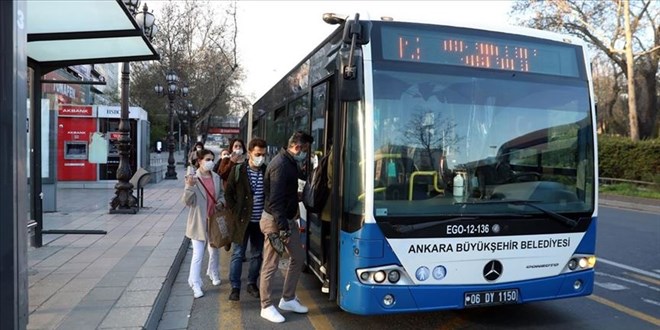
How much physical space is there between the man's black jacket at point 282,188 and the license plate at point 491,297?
1.87m

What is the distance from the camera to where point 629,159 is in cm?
2492

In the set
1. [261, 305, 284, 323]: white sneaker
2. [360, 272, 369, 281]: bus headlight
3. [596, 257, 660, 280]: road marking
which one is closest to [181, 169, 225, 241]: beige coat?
[261, 305, 284, 323]: white sneaker

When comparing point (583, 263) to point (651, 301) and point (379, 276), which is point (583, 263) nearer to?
point (651, 301)

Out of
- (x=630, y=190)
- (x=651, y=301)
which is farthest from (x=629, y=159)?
(x=651, y=301)

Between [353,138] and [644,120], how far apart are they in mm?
36466

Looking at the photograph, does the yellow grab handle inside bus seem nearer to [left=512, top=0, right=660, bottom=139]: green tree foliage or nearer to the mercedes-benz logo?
the mercedes-benz logo

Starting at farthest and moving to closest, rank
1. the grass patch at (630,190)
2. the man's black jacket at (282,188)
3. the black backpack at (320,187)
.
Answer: the grass patch at (630,190), the man's black jacket at (282,188), the black backpack at (320,187)

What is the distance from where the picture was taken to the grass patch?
21.0m

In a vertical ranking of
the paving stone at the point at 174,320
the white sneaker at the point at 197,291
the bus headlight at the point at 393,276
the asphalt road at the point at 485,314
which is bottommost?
the paving stone at the point at 174,320

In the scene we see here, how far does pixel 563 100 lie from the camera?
477 centimetres

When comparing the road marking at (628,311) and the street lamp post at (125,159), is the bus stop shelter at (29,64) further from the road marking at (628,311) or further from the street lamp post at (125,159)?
the road marking at (628,311)

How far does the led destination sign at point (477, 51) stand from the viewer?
4.38 metres

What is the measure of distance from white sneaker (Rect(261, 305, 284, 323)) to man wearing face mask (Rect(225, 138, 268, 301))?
715 mm

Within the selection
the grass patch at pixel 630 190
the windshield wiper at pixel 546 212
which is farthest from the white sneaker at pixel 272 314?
the grass patch at pixel 630 190
